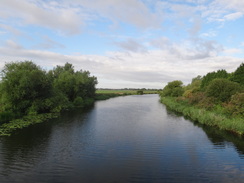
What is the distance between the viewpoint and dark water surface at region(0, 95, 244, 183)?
11.8m

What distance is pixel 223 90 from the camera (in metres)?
33.5

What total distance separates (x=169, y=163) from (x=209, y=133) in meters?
11.8

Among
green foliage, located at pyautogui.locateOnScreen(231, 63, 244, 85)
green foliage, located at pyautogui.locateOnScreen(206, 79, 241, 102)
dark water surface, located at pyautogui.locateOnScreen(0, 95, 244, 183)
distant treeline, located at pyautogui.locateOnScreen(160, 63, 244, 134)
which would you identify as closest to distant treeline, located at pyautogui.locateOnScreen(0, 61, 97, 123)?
dark water surface, located at pyautogui.locateOnScreen(0, 95, 244, 183)

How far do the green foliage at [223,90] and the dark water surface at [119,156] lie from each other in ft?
38.3

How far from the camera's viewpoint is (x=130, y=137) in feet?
69.0

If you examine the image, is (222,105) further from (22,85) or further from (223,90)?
(22,85)

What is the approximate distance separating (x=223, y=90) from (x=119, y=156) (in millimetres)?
26382

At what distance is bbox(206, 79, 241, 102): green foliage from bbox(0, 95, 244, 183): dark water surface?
11687 mm

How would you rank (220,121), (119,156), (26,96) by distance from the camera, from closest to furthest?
(119,156)
(220,121)
(26,96)

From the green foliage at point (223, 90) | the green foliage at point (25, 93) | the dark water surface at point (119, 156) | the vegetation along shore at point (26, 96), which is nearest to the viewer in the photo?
the dark water surface at point (119, 156)

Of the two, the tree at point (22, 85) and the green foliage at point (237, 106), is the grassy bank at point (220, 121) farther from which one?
the tree at point (22, 85)

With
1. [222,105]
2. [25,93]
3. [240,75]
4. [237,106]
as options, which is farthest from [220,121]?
[25,93]

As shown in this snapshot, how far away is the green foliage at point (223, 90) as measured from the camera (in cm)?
3244

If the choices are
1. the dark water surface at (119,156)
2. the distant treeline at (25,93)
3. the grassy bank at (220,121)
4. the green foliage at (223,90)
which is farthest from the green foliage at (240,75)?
the distant treeline at (25,93)
